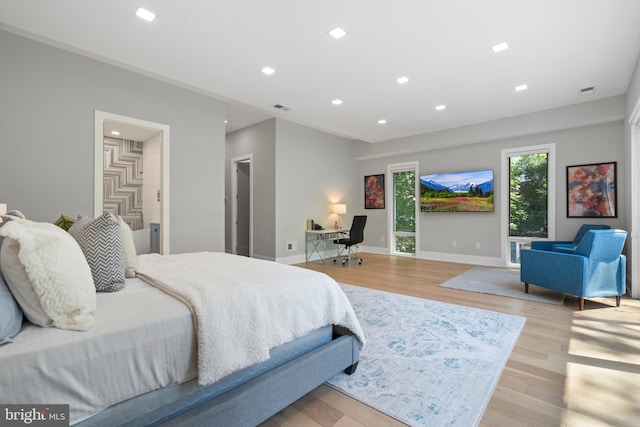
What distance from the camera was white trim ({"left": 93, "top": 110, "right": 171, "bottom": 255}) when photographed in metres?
3.53

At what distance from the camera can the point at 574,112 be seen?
481 centimetres

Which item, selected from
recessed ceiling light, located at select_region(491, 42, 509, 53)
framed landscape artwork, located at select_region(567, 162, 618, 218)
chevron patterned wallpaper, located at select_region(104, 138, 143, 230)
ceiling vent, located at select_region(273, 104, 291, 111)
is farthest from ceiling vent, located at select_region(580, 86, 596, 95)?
chevron patterned wallpaper, located at select_region(104, 138, 143, 230)

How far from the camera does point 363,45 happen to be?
121 inches

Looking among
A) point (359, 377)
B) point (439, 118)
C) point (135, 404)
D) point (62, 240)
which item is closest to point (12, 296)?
point (62, 240)

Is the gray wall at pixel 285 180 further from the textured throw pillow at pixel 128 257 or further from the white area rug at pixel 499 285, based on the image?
the textured throw pillow at pixel 128 257

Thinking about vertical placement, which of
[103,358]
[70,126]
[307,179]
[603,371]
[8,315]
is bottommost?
[603,371]

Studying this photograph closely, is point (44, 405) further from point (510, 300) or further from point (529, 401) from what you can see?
point (510, 300)

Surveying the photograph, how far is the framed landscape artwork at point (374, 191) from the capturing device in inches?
301

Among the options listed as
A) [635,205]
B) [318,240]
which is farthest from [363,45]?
[318,240]

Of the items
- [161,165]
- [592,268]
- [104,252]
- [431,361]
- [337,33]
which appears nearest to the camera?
[104,252]

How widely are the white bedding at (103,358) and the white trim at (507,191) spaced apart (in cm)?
611

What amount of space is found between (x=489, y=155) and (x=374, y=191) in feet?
9.06

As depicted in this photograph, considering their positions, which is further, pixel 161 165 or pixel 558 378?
pixel 161 165

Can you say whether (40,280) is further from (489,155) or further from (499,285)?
(489,155)
